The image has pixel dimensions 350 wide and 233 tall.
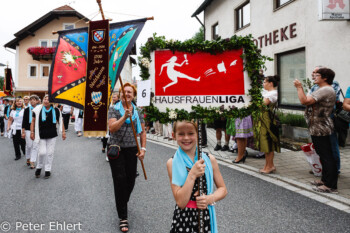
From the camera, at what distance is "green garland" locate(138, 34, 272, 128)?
2.56 metres

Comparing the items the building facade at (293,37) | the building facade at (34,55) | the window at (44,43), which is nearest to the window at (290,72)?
the building facade at (293,37)

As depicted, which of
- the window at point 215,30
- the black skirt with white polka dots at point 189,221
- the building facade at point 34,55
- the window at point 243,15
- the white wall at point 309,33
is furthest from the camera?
the building facade at point 34,55

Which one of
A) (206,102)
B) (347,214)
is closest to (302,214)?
(347,214)

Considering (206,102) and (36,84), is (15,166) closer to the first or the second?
(206,102)

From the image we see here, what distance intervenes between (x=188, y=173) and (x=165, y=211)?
7.31 feet

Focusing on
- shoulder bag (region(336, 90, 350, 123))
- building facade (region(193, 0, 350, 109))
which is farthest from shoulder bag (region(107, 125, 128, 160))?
building facade (region(193, 0, 350, 109))

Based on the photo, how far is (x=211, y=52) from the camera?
2660mm

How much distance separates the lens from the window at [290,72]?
10641 millimetres

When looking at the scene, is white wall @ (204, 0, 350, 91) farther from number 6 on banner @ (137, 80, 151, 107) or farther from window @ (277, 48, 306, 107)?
number 6 on banner @ (137, 80, 151, 107)

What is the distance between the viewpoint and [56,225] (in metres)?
3.45

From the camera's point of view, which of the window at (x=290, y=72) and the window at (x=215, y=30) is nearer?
the window at (x=290, y=72)

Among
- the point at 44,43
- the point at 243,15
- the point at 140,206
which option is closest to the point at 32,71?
the point at 44,43

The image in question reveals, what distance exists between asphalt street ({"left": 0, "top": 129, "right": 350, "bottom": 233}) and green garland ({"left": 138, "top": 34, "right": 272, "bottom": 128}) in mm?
1501

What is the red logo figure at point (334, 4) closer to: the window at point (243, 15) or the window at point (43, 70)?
the window at point (243, 15)
